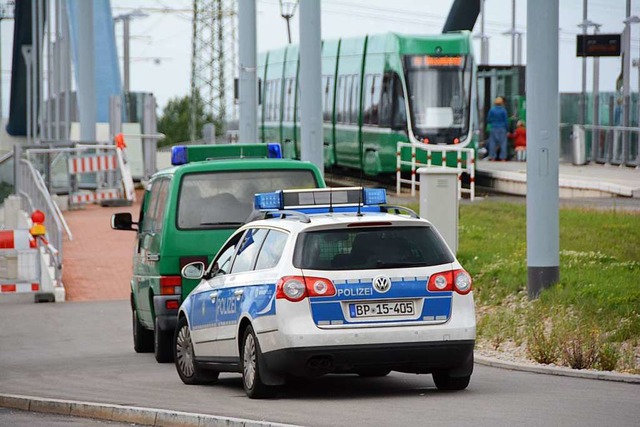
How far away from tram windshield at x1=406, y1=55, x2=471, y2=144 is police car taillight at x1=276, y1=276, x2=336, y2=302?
26937 mm

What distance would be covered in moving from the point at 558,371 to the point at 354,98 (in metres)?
28.2

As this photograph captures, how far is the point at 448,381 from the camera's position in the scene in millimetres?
12102

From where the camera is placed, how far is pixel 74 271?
26.0m

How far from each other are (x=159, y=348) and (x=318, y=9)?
7554 millimetres

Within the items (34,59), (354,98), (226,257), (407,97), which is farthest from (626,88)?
(34,59)

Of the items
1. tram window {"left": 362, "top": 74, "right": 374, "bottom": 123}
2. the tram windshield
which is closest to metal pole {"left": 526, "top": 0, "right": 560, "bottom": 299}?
the tram windshield

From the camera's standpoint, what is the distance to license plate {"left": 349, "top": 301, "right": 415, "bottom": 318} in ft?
37.8

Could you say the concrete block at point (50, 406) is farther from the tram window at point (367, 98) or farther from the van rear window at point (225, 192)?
the tram window at point (367, 98)

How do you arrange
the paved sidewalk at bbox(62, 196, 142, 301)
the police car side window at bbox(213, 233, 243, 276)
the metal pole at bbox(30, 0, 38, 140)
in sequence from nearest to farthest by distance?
the police car side window at bbox(213, 233, 243, 276)
the paved sidewalk at bbox(62, 196, 142, 301)
the metal pole at bbox(30, 0, 38, 140)

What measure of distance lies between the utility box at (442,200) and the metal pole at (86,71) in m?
18.1

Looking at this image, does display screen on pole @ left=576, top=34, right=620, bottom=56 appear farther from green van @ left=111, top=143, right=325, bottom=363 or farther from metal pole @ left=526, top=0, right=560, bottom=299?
green van @ left=111, top=143, right=325, bottom=363

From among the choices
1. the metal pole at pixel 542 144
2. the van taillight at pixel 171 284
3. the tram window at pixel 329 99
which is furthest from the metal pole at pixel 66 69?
the van taillight at pixel 171 284

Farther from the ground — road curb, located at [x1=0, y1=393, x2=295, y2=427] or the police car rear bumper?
the police car rear bumper

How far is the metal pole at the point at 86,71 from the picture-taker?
1460 inches
